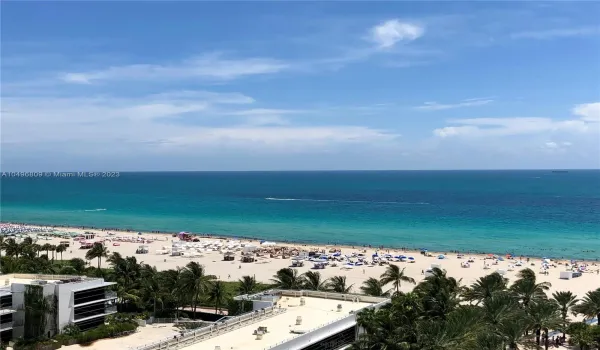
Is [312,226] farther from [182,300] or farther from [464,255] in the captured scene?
[182,300]

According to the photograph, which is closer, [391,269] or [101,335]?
[101,335]

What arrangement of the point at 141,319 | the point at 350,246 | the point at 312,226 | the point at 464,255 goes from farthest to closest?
the point at 312,226 < the point at 350,246 < the point at 464,255 < the point at 141,319

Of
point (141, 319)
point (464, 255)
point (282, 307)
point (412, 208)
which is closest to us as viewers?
point (282, 307)

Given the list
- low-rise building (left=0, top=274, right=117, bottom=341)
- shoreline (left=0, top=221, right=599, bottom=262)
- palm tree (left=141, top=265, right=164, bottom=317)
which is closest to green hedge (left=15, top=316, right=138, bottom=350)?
low-rise building (left=0, top=274, right=117, bottom=341)

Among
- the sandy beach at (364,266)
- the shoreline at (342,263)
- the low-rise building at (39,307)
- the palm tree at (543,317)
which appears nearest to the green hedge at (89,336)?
the low-rise building at (39,307)

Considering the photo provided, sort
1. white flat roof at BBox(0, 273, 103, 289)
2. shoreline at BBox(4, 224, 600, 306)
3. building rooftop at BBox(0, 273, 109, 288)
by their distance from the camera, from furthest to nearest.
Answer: shoreline at BBox(4, 224, 600, 306)
white flat roof at BBox(0, 273, 103, 289)
building rooftop at BBox(0, 273, 109, 288)

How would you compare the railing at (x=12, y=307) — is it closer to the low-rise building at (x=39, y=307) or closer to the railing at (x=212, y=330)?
the low-rise building at (x=39, y=307)

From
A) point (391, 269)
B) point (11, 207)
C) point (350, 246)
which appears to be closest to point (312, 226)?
point (350, 246)

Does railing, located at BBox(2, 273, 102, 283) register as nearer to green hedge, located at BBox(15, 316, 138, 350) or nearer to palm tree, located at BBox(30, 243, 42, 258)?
green hedge, located at BBox(15, 316, 138, 350)
